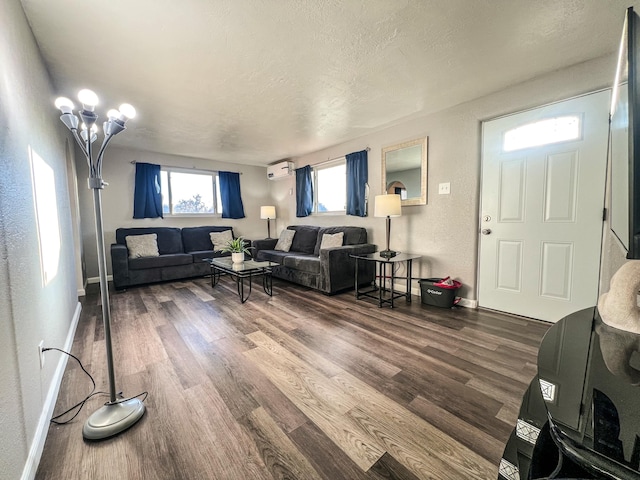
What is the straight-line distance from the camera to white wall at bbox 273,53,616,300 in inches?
90.6

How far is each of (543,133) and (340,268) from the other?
98.3 inches

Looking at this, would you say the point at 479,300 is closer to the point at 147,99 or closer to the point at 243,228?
the point at 147,99

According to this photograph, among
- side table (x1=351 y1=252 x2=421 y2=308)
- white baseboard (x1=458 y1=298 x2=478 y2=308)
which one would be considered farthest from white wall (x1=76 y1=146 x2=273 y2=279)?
white baseboard (x1=458 y1=298 x2=478 y2=308)

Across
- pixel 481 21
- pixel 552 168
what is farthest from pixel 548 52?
pixel 552 168

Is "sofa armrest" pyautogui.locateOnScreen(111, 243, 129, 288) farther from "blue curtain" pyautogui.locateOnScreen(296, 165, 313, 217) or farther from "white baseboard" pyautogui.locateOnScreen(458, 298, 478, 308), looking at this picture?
"white baseboard" pyautogui.locateOnScreen(458, 298, 478, 308)

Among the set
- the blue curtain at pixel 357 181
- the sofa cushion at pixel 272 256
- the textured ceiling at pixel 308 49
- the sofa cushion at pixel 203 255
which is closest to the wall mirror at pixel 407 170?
the blue curtain at pixel 357 181

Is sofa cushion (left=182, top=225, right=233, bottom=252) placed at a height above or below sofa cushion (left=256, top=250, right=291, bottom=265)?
above

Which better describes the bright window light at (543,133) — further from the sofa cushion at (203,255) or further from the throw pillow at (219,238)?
the throw pillow at (219,238)

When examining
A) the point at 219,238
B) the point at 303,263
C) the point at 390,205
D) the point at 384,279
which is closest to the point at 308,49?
the point at 390,205

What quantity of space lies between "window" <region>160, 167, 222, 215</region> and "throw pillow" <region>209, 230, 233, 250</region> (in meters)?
0.61

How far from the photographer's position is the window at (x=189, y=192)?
5.04 metres

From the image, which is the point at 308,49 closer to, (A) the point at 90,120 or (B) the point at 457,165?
(A) the point at 90,120

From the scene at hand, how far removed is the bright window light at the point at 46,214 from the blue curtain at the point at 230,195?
347 centimetres

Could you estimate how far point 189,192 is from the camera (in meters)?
5.29
